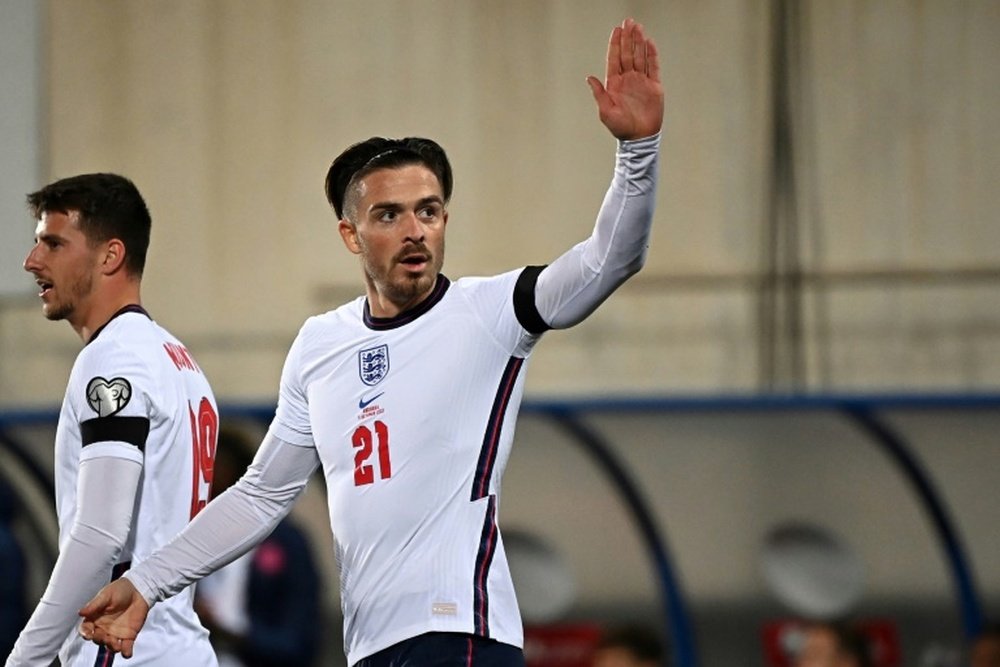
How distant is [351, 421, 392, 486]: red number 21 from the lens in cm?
362

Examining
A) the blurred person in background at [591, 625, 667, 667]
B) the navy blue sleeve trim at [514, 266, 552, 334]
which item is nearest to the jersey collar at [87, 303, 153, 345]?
the navy blue sleeve trim at [514, 266, 552, 334]

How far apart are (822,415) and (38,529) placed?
11.1 feet

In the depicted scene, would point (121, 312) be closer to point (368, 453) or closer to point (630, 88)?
point (368, 453)

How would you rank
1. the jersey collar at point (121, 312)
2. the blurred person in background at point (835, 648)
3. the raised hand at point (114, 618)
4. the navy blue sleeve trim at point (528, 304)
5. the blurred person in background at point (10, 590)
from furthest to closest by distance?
the blurred person in background at point (10, 590), the blurred person in background at point (835, 648), the jersey collar at point (121, 312), the raised hand at point (114, 618), the navy blue sleeve trim at point (528, 304)

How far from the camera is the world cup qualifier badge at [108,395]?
3.77 meters

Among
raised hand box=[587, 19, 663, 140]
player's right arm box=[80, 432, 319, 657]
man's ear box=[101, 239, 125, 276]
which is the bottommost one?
player's right arm box=[80, 432, 319, 657]

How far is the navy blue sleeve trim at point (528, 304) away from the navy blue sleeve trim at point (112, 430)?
807 mm

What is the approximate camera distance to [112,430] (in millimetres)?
3754

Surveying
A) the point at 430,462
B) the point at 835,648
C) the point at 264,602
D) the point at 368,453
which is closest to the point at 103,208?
the point at 368,453

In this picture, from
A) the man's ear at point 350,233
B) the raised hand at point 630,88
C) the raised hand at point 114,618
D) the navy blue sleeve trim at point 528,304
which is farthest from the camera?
the man's ear at point 350,233

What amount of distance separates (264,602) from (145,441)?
9.60 ft

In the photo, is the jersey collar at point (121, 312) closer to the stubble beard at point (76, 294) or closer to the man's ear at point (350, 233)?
the stubble beard at point (76, 294)

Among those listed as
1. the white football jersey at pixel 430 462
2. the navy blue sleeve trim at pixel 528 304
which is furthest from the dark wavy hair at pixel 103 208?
the navy blue sleeve trim at pixel 528 304

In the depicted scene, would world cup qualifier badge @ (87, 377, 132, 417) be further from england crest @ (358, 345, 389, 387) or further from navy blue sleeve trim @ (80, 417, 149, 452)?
england crest @ (358, 345, 389, 387)
